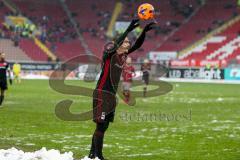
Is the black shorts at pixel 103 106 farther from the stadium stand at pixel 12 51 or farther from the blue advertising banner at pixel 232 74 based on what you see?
the stadium stand at pixel 12 51

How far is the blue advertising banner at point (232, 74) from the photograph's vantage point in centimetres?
5062

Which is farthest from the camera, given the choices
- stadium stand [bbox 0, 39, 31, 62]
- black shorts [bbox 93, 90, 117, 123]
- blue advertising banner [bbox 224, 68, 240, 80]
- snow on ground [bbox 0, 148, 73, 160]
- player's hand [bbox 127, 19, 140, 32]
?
stadium stand [bbox 0, 39, 31, 62]

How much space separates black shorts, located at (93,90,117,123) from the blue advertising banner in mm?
41736

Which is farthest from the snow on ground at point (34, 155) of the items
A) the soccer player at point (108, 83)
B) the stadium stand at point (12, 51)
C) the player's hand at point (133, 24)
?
the stadium stand at point (12, 51)

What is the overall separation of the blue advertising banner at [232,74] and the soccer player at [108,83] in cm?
4172

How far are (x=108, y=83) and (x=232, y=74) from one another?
42.4 metres

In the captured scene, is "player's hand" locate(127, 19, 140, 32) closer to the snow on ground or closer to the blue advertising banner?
the snow on ground

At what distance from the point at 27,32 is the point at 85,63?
12.3 m

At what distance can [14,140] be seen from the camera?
1261 centimetres

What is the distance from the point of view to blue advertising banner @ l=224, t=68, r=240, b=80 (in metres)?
50.6

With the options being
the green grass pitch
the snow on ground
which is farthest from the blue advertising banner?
the snow on ground

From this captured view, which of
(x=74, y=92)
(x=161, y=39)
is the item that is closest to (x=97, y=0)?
(x=161, y=39)

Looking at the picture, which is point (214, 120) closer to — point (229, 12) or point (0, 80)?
point (0, 80)

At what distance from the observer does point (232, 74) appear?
51.1 meters
